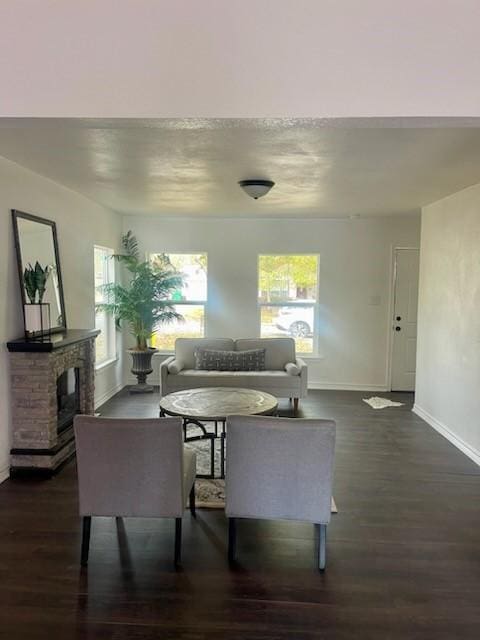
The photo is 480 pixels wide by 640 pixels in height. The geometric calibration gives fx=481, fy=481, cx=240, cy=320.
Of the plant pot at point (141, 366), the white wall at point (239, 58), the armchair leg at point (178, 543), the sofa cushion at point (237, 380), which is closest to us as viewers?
the white wall at point (239, 58)

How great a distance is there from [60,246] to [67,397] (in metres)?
1.46

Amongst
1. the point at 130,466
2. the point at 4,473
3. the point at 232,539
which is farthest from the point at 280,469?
the point at 4,473

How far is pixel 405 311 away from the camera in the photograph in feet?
22.7

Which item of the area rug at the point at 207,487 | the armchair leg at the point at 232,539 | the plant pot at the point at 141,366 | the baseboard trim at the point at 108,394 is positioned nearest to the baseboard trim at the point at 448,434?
the area rug at the point at 207,487

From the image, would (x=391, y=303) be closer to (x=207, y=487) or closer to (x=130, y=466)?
(x=207, y=487)

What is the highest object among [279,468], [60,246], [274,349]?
[60,246]

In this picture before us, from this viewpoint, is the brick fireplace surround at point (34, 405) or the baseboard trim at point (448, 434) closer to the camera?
the brick fireplace surround at point (34, 405)

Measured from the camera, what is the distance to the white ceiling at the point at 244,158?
2.69m

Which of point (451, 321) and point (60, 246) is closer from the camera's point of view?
point (60, 246)

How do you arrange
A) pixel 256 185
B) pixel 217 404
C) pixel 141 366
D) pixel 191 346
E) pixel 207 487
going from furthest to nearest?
pixel 141 366 → pixel 191 346 → pixel 256 185 → pixel 217 404 → pixel 207 487

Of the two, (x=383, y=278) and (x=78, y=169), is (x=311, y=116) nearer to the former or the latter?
(x=78, y=169)

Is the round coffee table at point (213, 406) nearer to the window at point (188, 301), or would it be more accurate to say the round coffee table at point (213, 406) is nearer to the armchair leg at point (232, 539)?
the armchair leg at point (232, 539)

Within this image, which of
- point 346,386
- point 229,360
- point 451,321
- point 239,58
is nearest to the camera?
point 239,58

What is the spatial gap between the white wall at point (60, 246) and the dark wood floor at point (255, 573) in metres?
1.14
